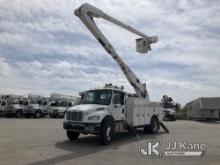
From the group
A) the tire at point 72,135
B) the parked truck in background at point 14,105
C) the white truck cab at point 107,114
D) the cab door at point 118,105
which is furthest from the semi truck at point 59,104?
the tire at point 72,135

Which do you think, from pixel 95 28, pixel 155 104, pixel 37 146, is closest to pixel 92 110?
pixel 37 146

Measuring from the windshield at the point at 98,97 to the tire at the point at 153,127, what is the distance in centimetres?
519

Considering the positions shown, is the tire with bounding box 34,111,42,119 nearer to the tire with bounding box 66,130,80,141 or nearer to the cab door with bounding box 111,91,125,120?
the cab door with bounding box 111,91,125,120

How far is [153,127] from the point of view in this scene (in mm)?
21281

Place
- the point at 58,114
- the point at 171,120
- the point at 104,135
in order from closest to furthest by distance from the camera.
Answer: the point at 104,135 < the point at 171,120 < the point at 58,114

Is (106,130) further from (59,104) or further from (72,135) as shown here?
(59,104)

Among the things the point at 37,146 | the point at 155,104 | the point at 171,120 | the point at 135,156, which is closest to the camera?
the point at 135,156

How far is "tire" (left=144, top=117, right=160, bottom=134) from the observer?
69.1ft

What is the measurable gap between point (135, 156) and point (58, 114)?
30972mm

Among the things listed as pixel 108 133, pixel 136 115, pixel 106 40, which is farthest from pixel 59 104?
pixel 108 133

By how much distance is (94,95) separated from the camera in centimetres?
1700

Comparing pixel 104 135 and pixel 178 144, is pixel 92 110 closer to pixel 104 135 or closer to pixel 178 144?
pixel 104 135

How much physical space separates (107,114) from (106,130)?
78 centimetres

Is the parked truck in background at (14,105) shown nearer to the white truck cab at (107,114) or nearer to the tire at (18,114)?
the tire at (18,114)
